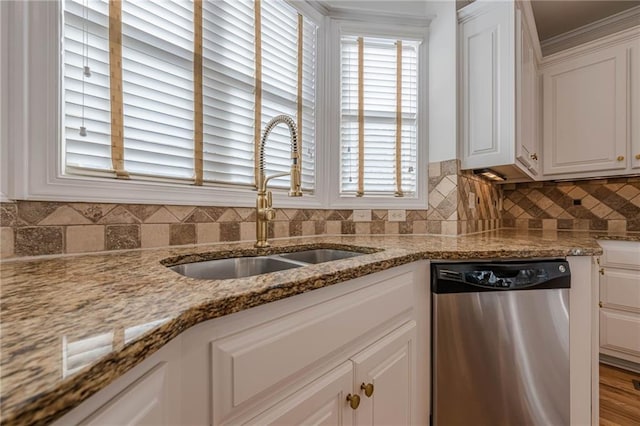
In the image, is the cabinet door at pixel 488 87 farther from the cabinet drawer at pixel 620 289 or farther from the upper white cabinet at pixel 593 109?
the cabinet drawer at pixel 620 289

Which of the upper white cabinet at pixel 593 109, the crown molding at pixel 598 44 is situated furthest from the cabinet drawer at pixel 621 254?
the crown molding at pixel 598 44

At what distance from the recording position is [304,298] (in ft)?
2.28

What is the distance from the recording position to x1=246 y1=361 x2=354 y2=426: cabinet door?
623 mm

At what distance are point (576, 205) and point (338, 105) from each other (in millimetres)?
2309

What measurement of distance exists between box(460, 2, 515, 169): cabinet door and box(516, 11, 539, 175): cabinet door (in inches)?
2.2

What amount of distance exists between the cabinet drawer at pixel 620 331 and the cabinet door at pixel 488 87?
4.59 feet

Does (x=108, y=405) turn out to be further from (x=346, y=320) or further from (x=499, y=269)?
(x=499, y=269)

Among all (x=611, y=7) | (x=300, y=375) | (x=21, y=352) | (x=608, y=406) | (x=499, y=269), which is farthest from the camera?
(x=611, y=7)

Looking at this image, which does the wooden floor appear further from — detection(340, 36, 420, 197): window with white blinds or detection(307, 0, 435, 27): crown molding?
detection(307, 0, 435, 27): crown molding

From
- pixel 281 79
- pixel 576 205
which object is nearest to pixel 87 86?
pixel 281 79

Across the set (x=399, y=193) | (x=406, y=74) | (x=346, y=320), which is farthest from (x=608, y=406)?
(x=406, y=74)

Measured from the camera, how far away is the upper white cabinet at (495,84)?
62.7 inches

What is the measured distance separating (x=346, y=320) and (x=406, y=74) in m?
1.77

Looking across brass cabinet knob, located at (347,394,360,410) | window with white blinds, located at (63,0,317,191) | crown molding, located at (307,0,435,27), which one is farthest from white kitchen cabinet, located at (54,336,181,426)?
crown molding, located at (307,0,435,27)
